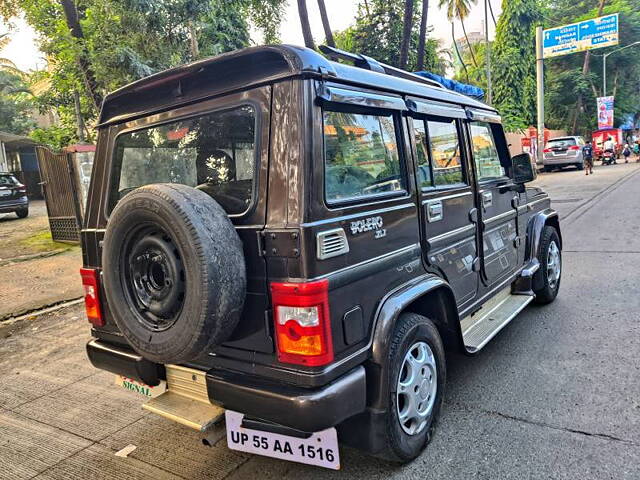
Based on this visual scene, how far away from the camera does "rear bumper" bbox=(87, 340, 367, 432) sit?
203 centimetres

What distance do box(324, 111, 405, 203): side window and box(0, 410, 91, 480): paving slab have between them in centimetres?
230

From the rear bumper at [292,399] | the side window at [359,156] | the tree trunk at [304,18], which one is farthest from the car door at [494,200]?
the tree trunk at [304,18]

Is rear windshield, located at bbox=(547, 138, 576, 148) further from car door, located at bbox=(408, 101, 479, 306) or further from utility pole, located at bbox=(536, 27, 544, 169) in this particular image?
car door, located at bbox=(408, 101, 479, 306)

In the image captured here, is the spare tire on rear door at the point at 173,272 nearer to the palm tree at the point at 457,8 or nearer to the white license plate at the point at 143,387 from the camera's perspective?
the white license plate at the point at 143,387

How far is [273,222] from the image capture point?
2.14 meters

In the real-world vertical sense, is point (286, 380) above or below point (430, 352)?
above

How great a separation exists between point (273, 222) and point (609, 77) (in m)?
44.8

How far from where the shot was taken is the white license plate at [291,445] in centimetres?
222

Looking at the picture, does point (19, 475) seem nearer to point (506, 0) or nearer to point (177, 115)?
point (177, 115)

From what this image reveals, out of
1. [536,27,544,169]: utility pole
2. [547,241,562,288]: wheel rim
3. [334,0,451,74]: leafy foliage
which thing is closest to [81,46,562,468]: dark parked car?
[547,241,562,288]: wheel rim

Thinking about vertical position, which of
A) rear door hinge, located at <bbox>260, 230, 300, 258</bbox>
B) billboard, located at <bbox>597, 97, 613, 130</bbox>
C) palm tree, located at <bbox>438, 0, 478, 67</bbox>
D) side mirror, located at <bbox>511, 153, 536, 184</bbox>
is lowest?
rear door hinge, located at <bbox>260, 230, 300, 258</bbox>

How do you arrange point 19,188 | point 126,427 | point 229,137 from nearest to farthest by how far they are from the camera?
point 229,137, point 126,427, point 19,188

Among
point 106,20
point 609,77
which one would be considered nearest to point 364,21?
point 106,20

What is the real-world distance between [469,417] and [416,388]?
0.63m
